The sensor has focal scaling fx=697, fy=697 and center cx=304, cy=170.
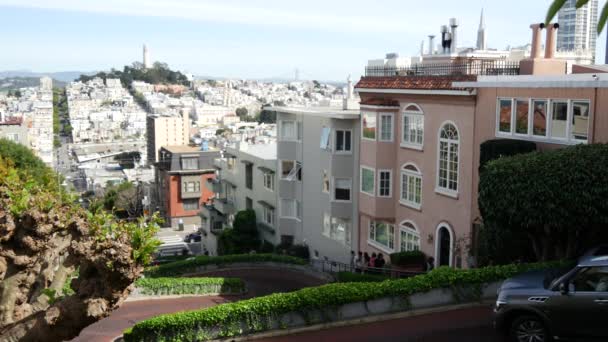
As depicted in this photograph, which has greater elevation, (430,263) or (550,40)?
(550,40)

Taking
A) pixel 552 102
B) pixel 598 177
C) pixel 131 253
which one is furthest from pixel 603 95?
pixel 131 253

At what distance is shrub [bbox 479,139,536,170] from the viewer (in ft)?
68.2

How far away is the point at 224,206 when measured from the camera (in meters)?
50.3

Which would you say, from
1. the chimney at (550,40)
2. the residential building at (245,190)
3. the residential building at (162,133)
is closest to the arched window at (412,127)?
the chimney at (550,40)

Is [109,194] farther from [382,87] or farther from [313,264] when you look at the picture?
[382,87]

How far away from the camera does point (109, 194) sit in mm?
88062

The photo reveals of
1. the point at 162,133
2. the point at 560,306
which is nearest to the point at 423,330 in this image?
the point at 560,306

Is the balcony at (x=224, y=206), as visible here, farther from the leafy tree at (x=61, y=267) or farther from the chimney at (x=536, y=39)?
the leafy tree at (x=61, y=267)

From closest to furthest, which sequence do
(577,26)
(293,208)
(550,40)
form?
(550,40)
(293,208)
(577,26)

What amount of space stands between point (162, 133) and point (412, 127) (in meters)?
140

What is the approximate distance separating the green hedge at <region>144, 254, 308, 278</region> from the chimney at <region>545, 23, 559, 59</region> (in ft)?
47.7

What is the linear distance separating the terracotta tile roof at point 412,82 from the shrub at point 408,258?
6.30 metres

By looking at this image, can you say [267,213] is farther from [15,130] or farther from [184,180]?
[15,130]

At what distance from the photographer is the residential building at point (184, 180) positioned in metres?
76.1
